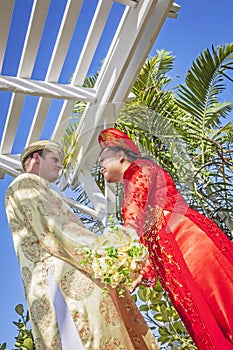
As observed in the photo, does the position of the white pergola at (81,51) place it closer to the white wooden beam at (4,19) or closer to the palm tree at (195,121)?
the white wooden beam at (4,19)

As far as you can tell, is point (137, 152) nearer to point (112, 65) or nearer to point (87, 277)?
point (87, 277)

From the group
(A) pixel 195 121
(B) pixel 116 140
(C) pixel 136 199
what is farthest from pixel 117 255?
(A) pixel 195 121

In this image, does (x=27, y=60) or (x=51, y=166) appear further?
(x=27, y=60)

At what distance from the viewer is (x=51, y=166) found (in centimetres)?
231

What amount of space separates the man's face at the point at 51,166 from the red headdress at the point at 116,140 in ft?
0.61

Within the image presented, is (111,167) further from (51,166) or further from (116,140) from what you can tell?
(51,166)

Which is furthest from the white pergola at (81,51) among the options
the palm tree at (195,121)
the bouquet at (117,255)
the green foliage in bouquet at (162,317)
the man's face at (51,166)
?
the bouquet at (117,255)

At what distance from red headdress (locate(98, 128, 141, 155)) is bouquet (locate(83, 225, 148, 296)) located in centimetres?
37

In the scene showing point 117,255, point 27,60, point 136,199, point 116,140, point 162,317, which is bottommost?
point 117,255

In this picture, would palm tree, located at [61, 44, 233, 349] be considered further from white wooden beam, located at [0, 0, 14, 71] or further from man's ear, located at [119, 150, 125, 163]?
man's ear, located at [119, 150, 125, 163]

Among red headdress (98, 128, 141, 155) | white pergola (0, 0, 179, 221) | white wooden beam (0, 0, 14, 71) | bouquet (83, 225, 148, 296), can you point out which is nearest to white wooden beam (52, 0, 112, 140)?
white pergola (0, 0, 179, 221)

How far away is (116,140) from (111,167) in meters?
0.11

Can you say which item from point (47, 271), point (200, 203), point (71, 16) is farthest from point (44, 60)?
point (47, 271)

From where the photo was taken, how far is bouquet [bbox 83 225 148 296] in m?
1.94
